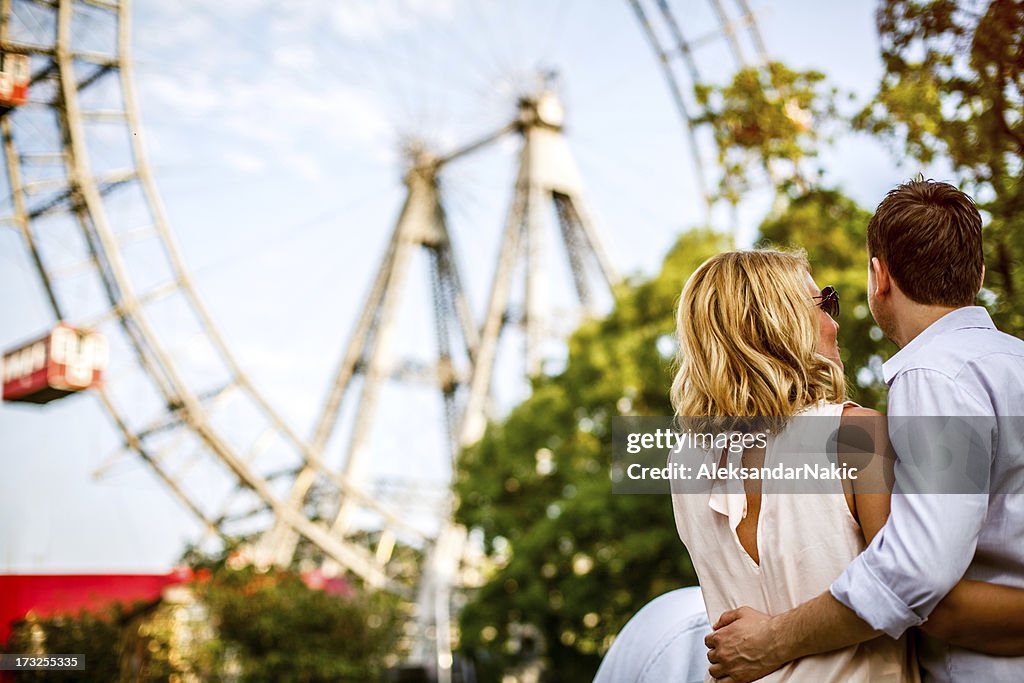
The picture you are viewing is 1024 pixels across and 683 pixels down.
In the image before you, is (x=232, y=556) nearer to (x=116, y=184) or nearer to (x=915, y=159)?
(x=116, y=184)

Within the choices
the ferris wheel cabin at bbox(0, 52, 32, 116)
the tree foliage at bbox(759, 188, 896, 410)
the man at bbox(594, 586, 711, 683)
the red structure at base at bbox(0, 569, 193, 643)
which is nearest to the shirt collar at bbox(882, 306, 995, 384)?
the man at bbox(594, 586, 711, 683)

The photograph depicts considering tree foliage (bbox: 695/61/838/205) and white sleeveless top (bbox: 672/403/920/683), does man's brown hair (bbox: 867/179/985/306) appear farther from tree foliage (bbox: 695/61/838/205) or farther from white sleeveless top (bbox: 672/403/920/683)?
tree foliage (bbox: 695/61/838/205)

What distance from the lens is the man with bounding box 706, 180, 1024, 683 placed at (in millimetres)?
1593

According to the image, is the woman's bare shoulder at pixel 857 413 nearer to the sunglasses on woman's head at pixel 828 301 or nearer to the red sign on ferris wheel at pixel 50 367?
the sunglasses on woman's head at pixel 828 301

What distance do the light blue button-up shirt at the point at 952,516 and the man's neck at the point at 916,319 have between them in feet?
0.11

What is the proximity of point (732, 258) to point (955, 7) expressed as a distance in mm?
2174

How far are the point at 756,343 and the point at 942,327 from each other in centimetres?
35

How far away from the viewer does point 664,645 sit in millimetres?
2564

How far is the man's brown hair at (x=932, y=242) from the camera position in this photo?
71.2 inches

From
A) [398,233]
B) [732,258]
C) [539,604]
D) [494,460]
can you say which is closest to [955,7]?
[732,258]

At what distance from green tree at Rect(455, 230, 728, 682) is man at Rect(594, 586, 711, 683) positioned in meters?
8.88

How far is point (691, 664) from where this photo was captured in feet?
8.27

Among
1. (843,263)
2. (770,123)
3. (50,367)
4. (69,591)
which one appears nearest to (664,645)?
(770,123)

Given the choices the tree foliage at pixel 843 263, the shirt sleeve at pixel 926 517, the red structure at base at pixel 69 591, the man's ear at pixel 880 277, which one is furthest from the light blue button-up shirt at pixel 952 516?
the red structure at base at pixel 69 591
